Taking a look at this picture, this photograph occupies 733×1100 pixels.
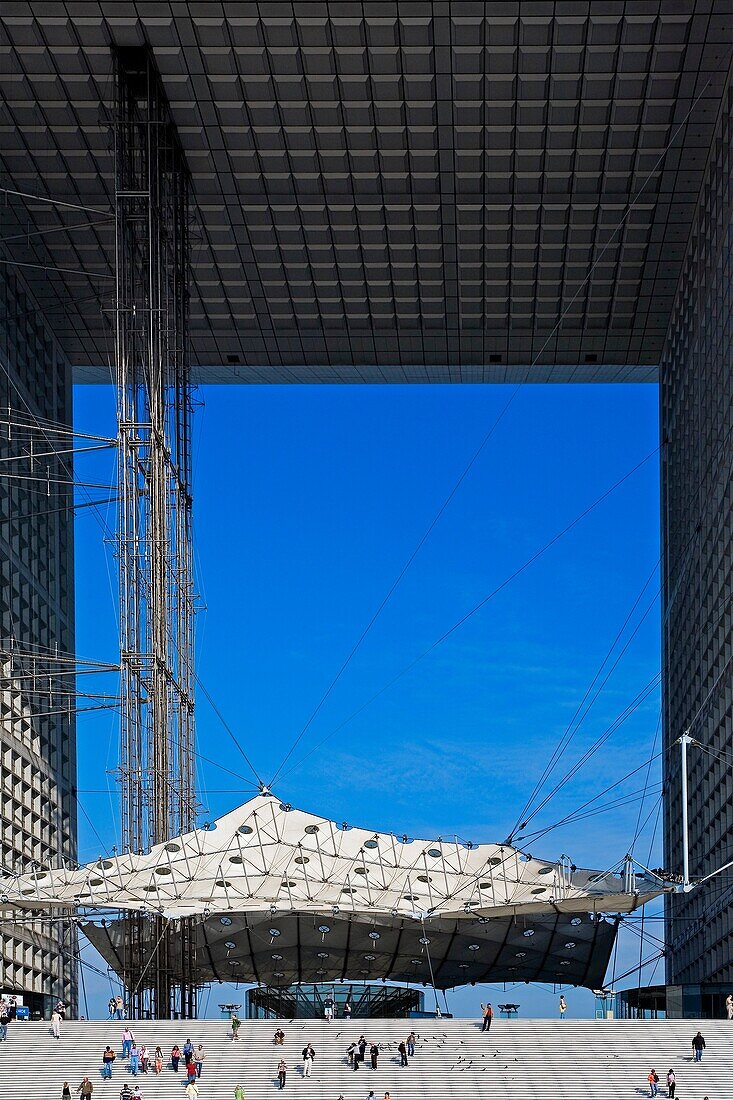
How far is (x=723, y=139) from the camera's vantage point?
51.2 m

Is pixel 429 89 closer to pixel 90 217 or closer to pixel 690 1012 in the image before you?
pixel 90 217

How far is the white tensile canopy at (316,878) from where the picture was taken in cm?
4419

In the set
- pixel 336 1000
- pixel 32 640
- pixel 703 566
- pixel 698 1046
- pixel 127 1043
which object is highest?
pixel 703 566

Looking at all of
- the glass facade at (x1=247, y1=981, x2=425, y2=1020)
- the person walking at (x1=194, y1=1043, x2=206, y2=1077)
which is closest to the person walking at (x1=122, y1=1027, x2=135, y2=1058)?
the person walking at (x1=194, y1=1043, x2=206, y2=1077)

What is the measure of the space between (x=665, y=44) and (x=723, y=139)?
12.4ft

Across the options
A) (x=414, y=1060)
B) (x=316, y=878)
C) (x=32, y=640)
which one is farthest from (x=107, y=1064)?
(x=32, y=640)

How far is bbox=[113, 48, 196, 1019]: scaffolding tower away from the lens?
4881 cm

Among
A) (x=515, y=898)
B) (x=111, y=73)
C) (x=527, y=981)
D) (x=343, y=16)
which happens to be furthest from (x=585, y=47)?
(x=527, y=981)

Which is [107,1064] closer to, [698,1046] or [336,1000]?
[698,1046]

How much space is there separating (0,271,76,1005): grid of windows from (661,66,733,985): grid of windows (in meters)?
22.4

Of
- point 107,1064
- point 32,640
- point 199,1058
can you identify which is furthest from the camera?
point 32,640

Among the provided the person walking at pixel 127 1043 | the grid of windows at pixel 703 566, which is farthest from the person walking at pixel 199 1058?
the grid of windows at pixel 703 566

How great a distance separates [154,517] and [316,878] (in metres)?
12.7

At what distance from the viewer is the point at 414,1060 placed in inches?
1470
